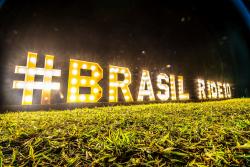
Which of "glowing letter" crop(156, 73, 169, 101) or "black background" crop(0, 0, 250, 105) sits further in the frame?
"glowing letter" crop(156, 73, 169, 101)

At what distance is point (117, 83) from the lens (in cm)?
498

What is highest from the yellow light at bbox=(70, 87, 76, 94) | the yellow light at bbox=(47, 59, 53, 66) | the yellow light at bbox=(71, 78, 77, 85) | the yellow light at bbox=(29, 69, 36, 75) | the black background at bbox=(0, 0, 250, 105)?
the black background at bbox=(0, 0, 250, 105)

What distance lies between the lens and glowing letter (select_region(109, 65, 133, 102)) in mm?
4836

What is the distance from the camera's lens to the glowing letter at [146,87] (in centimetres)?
557

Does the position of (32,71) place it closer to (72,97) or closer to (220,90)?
(72,97)

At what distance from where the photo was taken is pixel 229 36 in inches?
477

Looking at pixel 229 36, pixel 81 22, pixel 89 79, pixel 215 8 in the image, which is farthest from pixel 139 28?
pixel 229 36

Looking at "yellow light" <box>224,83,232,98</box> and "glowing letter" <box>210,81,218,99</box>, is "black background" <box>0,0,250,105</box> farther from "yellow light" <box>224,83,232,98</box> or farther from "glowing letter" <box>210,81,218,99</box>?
"yellow light" <box>224,83,232,98</box>

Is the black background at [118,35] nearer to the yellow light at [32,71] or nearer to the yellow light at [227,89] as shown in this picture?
the yellow light at [32,71]

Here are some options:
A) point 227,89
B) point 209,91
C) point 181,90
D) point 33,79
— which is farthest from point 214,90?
point 33,79

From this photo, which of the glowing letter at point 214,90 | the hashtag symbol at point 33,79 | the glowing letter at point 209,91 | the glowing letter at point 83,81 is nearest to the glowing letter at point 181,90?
the glowing letter at point 209,91

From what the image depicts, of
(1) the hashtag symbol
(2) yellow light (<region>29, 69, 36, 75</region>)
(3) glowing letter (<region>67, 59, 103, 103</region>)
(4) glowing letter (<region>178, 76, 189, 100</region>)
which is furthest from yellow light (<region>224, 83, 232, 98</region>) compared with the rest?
(2) yellow light (<region>29, 69, 36, 75</region>)

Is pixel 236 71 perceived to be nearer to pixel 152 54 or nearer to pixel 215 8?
pixel 215 8

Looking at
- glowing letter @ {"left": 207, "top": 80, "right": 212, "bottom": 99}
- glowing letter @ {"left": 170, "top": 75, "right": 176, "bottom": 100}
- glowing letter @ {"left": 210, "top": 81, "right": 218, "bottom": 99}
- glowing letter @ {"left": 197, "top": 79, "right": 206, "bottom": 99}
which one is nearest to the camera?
glowing letter @ {"left": 170, "top": 75, "right": 176, "bottom": 100}
